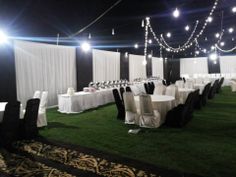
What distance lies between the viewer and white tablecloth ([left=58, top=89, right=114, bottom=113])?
25.2 ft

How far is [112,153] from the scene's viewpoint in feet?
13.1

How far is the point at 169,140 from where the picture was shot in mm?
Answer: 4652

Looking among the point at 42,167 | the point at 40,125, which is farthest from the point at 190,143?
the point at 40,125

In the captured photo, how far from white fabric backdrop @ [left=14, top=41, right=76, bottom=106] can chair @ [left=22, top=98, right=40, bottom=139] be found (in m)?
2.85

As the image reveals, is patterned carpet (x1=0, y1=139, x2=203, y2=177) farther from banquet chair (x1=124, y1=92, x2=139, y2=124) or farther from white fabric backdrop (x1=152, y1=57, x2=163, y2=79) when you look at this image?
white fabric backdrop (x1=152, y1=57, x2=163, y2=79)


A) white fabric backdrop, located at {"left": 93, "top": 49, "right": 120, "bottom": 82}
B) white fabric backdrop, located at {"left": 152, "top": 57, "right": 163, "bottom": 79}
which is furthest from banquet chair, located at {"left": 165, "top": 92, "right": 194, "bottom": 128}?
white fabric backdrop, located at {"left": 152, "top": 57, "right": 163, "bottom": 79}

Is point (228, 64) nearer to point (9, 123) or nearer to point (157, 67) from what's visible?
point (157, 67)

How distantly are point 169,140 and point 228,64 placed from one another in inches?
755

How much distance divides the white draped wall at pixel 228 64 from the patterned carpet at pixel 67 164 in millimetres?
20385

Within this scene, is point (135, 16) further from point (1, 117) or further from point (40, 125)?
point (1, 117)

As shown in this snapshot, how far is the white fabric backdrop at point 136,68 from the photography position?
15491mm

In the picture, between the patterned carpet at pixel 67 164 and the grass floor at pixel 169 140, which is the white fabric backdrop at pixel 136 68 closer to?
the grass floor at pixel 169 140

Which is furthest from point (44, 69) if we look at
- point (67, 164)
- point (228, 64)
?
point (228, 64)

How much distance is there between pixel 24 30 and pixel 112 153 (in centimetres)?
476
